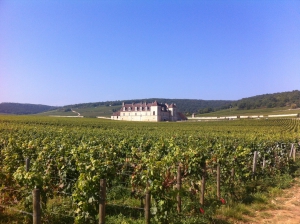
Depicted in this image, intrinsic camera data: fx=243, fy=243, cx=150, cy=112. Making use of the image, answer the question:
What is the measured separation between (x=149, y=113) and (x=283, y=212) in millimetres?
95421

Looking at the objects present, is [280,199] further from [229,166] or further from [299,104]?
[299,104]

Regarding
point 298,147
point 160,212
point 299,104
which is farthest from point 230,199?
point 299,104

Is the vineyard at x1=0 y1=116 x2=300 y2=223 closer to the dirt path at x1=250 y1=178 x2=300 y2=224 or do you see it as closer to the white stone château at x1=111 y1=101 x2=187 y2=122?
the dirt path at x1=250 y1=178 x2=300 y2=224

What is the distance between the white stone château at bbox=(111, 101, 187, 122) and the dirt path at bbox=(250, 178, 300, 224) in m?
91.6

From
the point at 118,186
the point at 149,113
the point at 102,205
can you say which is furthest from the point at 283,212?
the point at 149,113

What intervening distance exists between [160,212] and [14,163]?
487 cm

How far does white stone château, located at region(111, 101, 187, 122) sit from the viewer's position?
10150cm

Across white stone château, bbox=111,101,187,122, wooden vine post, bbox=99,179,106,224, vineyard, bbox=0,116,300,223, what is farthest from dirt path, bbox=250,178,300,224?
white stone château, bbox=111,101,187,122

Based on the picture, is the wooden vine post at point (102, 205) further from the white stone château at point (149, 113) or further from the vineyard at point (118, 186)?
the white stone château at point (149, 113)

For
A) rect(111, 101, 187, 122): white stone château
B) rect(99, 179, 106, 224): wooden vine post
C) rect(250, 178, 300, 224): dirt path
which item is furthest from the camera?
rect(111, 101, 187, 122): white stone château

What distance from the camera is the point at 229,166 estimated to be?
920 centimetres

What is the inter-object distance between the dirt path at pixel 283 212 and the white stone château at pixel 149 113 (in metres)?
91.6

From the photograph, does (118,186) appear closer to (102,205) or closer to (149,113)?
(102,205)

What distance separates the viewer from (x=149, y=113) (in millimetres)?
102625
